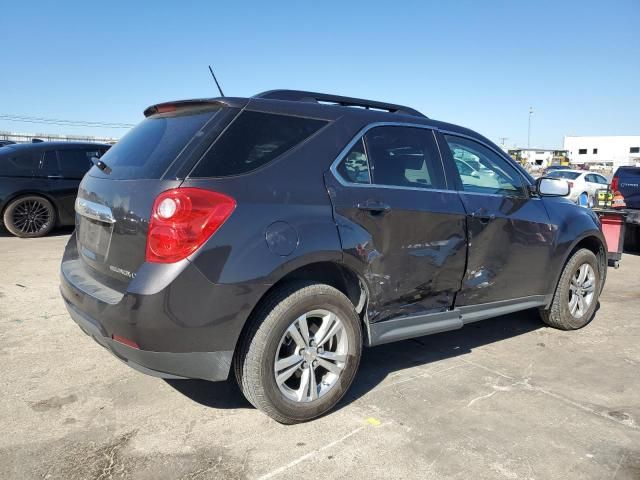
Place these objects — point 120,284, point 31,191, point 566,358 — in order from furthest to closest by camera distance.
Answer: point 31,191 → point 566,358 → point 120,284

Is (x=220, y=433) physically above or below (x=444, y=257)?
below

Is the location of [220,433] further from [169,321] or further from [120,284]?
[120,284]

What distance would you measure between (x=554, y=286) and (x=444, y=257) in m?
1.71

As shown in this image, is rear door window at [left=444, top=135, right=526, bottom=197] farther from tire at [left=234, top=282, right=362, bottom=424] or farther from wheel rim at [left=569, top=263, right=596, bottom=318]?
tire at [left=234, top=282, right=362, bottom=424]

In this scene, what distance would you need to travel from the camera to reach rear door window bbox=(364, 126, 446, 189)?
3.40 meters

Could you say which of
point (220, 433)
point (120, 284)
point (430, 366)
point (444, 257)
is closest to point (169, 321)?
point (120, 284)

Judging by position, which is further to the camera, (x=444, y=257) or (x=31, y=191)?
(x=31, y=191)

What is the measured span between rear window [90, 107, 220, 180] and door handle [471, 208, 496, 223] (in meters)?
2.00

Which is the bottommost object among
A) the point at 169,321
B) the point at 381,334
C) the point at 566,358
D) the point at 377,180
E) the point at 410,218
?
the point at 566,358

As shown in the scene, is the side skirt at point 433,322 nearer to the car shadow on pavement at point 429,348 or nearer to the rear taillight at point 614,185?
the car shadow on pavement at point 429,348

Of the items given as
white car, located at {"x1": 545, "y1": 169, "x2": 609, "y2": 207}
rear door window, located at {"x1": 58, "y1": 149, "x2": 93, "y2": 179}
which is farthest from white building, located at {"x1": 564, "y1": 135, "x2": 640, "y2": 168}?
rear door window, located at {"x1": 58, "y1": 149, "x2": 93, "y2": 179}

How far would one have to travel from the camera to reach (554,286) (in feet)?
15.6

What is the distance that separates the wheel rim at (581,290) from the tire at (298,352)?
2760 mm

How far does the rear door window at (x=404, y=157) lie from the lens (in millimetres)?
3396
